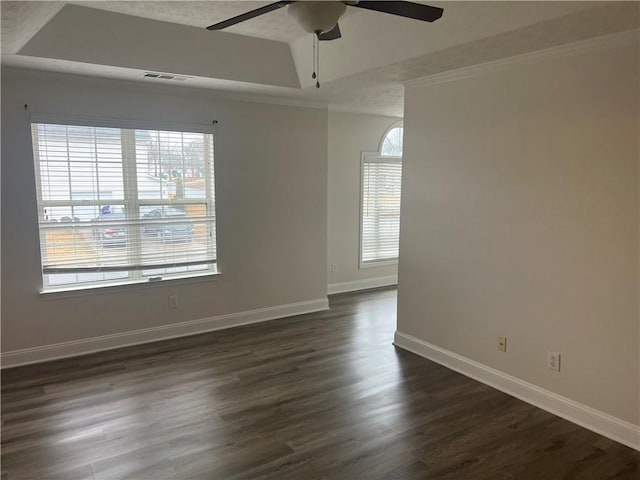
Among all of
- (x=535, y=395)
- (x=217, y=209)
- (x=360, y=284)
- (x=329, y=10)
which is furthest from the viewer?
(x=360, y=284)

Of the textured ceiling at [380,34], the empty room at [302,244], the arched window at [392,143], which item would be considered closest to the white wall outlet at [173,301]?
the empty room at [302,244]

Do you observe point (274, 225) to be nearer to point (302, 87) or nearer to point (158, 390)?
point (302, 87)

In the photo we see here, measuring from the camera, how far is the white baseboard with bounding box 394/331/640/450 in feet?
8.93

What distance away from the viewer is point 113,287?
4094mm

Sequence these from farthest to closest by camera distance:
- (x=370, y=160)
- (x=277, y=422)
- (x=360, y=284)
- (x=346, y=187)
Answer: (x=360, y=284)
(x=370, y=160)
(x=346, y=187)
(x=277, y=422)

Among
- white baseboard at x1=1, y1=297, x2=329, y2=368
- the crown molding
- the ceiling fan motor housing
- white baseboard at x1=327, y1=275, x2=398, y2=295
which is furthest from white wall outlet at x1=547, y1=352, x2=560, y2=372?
white baseboard at x1=327, y1=275, x2=398, y2=295

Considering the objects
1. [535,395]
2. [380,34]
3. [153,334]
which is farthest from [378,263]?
[380,34]

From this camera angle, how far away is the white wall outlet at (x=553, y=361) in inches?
119

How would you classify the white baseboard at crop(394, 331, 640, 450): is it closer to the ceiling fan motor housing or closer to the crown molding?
the crown molding

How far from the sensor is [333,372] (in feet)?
12.0

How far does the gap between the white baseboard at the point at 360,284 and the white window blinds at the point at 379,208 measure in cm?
28

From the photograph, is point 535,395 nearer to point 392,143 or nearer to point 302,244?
point 302,244

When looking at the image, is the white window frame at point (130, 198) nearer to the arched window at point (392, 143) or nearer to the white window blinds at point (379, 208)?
the white window blinds at point (379, 208)

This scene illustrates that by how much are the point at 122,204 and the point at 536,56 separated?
11.3 ft
